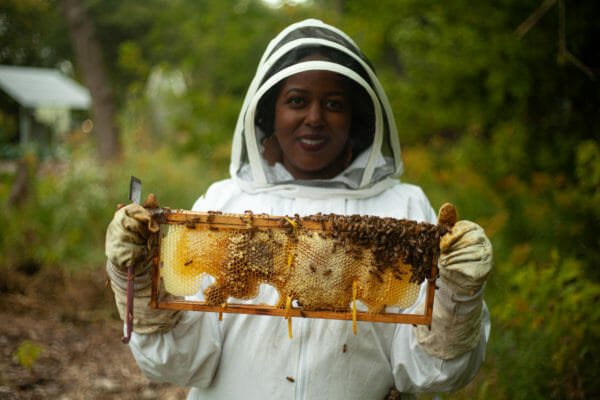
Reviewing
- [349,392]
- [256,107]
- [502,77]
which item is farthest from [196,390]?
[502,77]

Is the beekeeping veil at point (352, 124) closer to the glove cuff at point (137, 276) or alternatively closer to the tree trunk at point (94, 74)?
the glove cuff at point (137, 276)

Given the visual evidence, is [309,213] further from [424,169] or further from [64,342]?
[424,169]

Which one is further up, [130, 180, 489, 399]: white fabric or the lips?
the lips

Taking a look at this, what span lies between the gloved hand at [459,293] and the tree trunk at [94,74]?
9.93 metres

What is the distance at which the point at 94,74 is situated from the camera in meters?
10.1

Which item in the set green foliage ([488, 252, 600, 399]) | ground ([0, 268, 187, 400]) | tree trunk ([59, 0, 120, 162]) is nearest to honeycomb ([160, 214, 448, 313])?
green foliage ([488, 252, 600, 399])

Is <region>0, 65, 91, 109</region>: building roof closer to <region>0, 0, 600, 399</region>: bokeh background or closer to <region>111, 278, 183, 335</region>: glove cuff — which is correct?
<region>0, 0, 600, 399</region>: bokeh background

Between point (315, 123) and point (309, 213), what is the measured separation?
19.0 inches

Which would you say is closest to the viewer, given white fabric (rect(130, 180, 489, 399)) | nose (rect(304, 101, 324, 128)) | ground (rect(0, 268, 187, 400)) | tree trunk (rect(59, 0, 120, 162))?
white fabric (rect(130, 180, 489, 399))

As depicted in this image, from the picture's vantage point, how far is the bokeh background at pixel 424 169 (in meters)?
3.56

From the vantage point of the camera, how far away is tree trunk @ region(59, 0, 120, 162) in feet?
32.7

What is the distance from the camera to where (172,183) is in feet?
28.1

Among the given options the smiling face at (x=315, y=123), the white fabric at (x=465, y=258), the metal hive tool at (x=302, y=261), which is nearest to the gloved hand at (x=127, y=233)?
the metal hive tool at (x=302, y=261)

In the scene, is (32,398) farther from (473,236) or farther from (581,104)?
(581,104)
